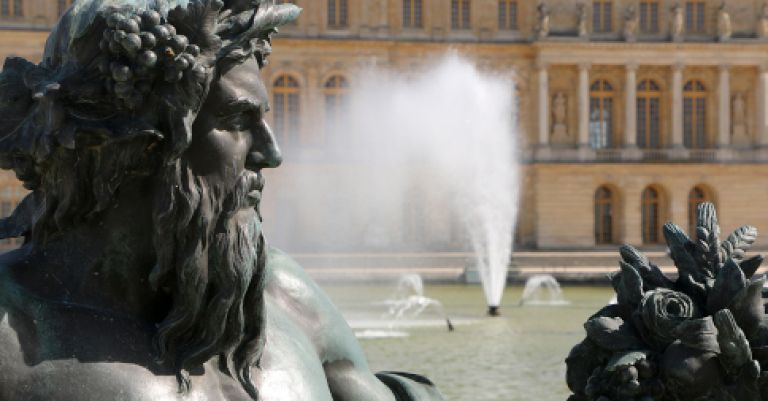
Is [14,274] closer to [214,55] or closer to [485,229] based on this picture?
[214,55]

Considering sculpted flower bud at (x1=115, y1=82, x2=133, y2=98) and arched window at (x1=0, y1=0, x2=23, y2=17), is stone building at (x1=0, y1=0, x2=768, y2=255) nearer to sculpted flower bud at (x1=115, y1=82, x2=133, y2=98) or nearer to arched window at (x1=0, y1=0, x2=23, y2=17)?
arched window at (x1=0, y1=0, x2=23, y2=17)

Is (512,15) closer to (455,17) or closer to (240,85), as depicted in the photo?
(455,17)

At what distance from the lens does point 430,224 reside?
4497cm

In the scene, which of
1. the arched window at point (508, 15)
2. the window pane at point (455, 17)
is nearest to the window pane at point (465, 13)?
the window pane at point (455, 17)

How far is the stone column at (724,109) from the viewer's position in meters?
45.1

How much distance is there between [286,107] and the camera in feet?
144

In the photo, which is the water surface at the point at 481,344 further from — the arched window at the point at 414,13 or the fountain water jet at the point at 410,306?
the arched window at the point at 414,13

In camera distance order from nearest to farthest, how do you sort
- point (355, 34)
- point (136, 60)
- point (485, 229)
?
point (136, 60)
point (485, 229)
point (355, 34)

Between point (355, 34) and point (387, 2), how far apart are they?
154cm

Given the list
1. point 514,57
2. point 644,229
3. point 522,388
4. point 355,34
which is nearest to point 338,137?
point 355,34

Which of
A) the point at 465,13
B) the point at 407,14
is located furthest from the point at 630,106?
the point at 407,14

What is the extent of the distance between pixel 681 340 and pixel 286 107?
139 ft

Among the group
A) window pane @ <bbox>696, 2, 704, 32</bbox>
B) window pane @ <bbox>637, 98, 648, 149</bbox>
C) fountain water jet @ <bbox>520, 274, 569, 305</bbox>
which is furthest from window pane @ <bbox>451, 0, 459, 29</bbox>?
fountain water jet @ <bbox>520, 274, 569, 305</bbox>

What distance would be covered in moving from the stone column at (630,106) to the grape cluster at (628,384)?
144 ft
